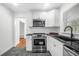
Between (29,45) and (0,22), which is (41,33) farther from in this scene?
(0,22)

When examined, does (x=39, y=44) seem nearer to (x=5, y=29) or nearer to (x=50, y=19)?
(x=50, y=19)

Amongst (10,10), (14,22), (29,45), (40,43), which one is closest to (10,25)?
(14,22)

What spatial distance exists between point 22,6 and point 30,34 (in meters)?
1.19

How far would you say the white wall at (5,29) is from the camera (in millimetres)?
2346

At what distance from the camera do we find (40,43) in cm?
296

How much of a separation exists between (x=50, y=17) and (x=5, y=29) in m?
1.58

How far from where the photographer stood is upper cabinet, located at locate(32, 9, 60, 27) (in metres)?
2.85

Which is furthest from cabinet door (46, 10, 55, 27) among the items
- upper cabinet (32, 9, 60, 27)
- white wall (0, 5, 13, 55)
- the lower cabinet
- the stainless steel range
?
white wall (0, 5, 13, 55)

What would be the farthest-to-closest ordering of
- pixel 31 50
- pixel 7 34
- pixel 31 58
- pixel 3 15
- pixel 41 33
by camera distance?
pixel 41 33
pixel 31 50
pixel 7 34
pixel 3 15
pixel 31 58

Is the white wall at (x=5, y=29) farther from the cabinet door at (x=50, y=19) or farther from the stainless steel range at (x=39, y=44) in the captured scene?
the cabinet door at (x=50, y=19)

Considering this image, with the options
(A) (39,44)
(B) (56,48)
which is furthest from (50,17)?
(B) (56,48)

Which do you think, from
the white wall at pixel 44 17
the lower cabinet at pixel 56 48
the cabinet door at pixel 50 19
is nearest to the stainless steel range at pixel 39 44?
the white wall at pixel 44 17

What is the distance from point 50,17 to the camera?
9.89 ft

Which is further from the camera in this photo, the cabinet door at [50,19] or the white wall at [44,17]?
the cabinet door at [50,19]
